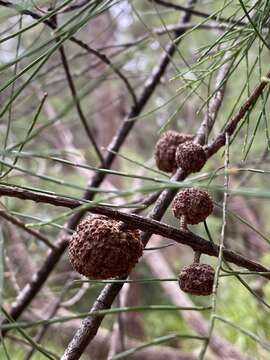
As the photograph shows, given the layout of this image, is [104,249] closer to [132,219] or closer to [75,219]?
[132,219]

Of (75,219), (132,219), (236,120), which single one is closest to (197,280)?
(132,219)

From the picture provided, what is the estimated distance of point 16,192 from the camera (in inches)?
15.6

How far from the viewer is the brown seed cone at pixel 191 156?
1.63 feet

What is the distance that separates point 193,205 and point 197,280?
0.22 feet

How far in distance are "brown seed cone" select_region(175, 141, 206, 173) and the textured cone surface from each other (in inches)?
2.5

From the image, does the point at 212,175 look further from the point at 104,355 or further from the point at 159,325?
the point at 159,325

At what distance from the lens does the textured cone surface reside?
43 centimetres

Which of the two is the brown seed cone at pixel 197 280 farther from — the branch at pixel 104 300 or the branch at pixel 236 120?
the branch at pixel 236 120

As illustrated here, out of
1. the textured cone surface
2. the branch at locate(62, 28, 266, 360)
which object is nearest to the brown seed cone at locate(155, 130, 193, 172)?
the branch at locate(62, 28, 266, 360)

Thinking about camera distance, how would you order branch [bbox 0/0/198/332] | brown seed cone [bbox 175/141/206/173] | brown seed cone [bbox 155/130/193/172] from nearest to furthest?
brown seed cone [bbox 175/141/206/173] → brown seed cone [bbox 155/130/193/172] → branch [bbox 0/0/198/332]

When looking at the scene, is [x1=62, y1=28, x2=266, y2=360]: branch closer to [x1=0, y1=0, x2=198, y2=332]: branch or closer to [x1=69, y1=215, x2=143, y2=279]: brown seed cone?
[x1=69, y1=215, x2=143, y2=279]: brown seed cone

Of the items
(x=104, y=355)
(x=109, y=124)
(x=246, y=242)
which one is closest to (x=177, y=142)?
(x=104, y=355)

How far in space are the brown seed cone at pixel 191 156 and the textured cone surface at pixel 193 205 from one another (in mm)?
64

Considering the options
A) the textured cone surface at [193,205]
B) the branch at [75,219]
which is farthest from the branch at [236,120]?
the branch at [75,219]
